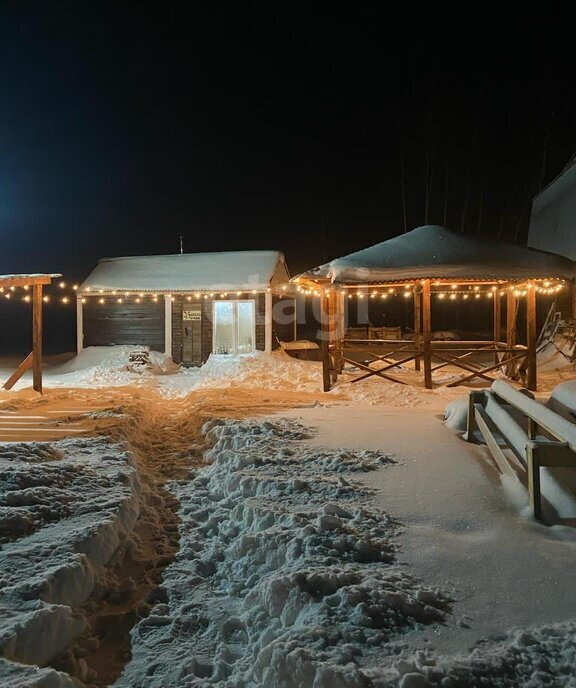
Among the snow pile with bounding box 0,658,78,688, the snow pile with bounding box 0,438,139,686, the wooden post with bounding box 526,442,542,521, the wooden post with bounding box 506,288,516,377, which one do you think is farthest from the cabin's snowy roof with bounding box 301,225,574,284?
the snow pile with bounding box 0,658,78,688

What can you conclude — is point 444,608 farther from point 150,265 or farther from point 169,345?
point 150,265

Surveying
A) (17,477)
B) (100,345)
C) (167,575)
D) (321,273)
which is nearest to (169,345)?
(100,345)

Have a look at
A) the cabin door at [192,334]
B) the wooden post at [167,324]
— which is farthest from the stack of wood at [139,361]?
the cabin door at [192,334]

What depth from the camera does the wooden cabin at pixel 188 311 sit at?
750 inches

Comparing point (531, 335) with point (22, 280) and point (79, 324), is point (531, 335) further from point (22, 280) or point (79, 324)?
point (79, 324)

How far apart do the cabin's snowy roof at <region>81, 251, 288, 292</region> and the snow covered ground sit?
42.8ft

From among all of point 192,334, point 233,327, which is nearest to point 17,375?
point 192,334

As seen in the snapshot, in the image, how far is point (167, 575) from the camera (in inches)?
145

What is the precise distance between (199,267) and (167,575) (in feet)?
59.0

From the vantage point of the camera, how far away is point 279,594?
3.01 m

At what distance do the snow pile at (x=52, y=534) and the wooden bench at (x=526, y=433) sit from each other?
3334mm

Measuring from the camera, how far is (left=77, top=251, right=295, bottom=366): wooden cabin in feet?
62.5

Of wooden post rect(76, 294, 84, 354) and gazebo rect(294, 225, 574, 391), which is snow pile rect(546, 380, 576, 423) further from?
wooden post rect(76, 294, 84, 354)

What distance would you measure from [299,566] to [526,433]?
343 cm
